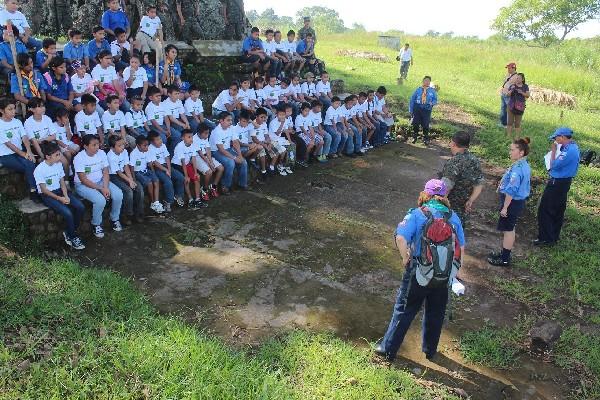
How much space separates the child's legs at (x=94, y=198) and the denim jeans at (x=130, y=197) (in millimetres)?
418

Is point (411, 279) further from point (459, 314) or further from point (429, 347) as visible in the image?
point (459, 314)

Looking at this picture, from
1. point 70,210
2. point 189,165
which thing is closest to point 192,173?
point 189,165

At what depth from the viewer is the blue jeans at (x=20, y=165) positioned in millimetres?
6543

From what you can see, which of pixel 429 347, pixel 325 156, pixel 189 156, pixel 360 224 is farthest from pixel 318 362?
pixel 325 156

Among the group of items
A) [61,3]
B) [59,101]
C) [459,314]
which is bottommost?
[459,314]

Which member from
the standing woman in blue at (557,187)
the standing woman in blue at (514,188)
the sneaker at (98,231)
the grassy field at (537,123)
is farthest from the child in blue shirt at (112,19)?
the standing woman in blue at (557,187)

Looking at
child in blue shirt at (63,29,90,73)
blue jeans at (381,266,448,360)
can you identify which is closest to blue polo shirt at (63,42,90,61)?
child in blue shirt at (63,29,90,73)

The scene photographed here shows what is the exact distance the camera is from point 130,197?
7207 mm

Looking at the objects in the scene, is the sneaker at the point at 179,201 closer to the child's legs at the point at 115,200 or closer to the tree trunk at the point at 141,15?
the child's legs at the point at 115,200

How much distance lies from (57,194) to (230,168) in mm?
2944

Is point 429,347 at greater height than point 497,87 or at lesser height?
lesser

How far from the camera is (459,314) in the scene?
5.59m

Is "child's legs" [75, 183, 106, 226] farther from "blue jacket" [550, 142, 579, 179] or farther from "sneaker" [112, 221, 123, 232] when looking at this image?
"blue jacket" [550, 142, 579, 179]

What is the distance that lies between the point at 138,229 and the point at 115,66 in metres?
3.86
